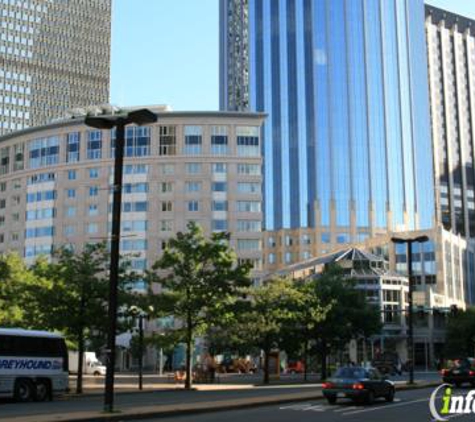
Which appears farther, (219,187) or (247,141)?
(247,141)

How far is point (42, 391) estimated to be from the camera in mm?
32125

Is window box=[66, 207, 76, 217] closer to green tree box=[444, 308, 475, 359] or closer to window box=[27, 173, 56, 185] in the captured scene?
window box=[27, 173, 56, 185]

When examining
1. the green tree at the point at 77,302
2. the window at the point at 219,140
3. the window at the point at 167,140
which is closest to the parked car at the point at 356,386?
the green tree at the point at 77,302

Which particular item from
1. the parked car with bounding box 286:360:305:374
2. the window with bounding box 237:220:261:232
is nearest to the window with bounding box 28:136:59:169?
the window with bounding box 237:220:261:232

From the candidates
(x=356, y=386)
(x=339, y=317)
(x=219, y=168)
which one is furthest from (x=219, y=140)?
(x=356, y=386)

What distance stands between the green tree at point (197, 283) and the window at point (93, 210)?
7253cm

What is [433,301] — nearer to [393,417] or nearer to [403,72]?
[403,72]

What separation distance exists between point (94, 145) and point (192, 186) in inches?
706

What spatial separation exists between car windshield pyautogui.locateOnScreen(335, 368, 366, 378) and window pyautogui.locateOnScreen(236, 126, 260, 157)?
3441 inches

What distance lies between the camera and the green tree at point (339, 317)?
190ft

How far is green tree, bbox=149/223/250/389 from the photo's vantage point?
1724 inches

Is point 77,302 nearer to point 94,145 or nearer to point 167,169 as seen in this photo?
point 167,169

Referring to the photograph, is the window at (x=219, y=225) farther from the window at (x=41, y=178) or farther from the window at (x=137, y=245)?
the window at (x=41, y=178)

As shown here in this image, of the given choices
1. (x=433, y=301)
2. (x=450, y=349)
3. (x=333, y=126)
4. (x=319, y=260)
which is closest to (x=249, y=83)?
(x=333, y=126)
